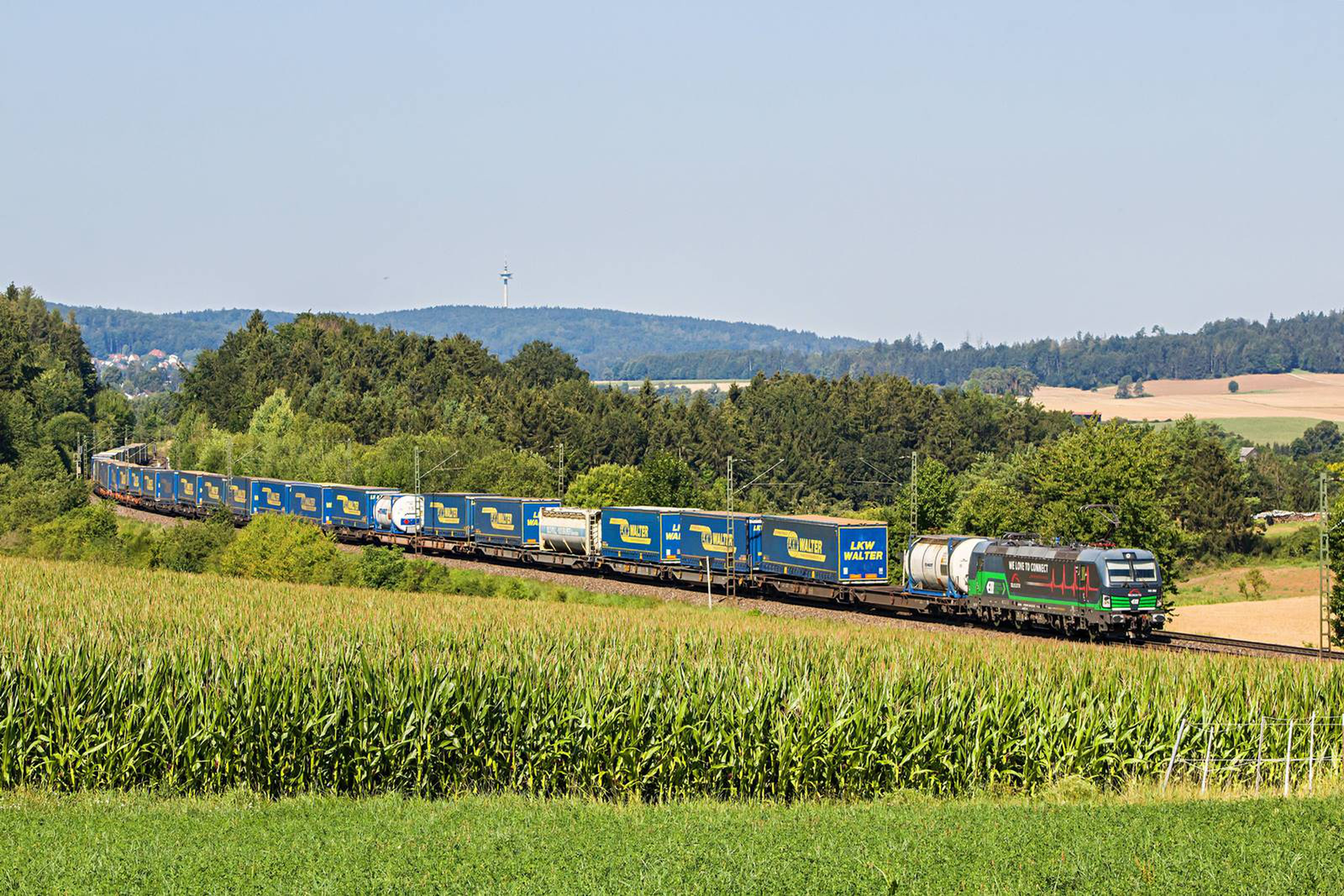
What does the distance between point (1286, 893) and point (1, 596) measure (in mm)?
36994

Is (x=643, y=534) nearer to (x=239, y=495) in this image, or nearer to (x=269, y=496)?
(x=269, y=496)

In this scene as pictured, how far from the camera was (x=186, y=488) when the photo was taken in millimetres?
118625

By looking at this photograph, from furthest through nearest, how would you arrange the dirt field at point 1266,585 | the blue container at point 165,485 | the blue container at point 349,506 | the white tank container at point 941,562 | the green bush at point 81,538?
the blue container at point 165,485 → the dirt field at point 1266,585 → the blue container at point 349,506 → the green bush at point 81,538 → the white tank container at point 941,562

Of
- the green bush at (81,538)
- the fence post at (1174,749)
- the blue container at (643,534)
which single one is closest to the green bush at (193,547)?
the green bush at (81,538)

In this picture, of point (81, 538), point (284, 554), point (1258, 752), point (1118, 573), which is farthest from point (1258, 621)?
point (81, 538)

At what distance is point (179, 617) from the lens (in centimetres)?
3581

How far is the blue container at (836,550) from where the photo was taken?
59.3 m

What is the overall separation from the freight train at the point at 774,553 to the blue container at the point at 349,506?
0.37 feet

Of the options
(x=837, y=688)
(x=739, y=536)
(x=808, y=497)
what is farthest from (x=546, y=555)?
(x=808, y=497)

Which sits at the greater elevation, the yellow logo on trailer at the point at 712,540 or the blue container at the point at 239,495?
the yellow logo on trailer at the point at 712,540

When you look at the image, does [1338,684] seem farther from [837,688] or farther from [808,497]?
[808,497]

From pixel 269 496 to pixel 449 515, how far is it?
958 inches

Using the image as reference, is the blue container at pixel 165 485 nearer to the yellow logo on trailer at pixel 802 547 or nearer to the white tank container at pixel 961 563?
the yellow logo on trailer at pixel 802 547

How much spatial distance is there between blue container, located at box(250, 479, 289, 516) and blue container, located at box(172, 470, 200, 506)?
1149cm
